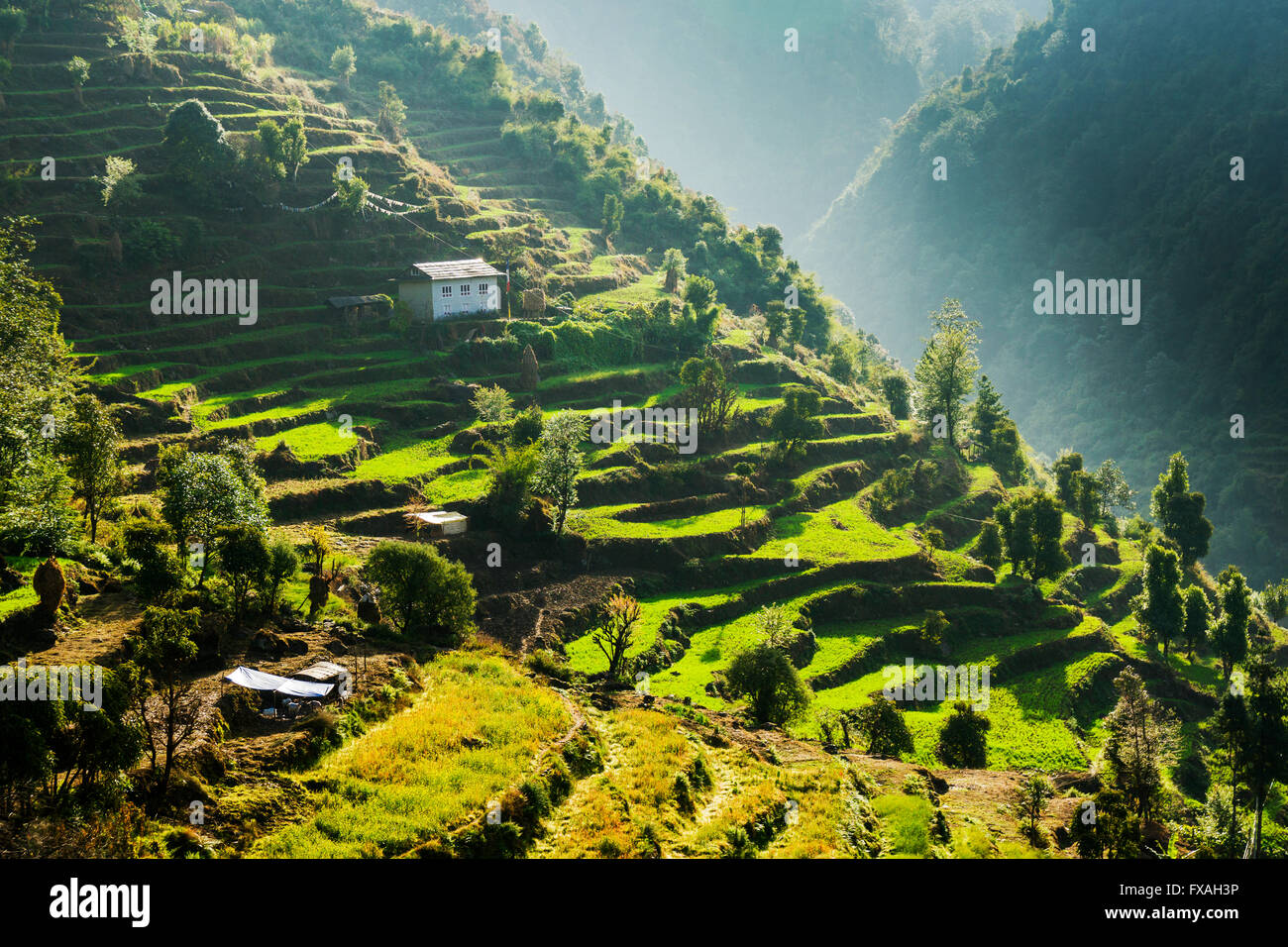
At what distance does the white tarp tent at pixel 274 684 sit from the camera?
79.1 feet

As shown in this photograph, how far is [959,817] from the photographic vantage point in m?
A: 28.8

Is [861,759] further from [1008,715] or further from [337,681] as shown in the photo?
[337,681]

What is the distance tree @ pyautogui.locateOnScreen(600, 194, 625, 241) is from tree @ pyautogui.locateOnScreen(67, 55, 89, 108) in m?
54.7

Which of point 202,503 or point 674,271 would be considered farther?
point 674,271

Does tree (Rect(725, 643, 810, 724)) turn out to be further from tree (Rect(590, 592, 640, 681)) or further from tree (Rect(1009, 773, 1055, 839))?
tree (Rect(1009, 773, 1055, 839))

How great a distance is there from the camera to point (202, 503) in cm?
3216

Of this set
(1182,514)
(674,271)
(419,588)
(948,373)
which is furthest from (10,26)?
(1182,514)

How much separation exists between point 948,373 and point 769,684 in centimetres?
5661

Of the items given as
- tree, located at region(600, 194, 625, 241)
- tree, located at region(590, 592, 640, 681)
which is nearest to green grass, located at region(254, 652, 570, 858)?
tree, located at region(590, 592, 640, 681)

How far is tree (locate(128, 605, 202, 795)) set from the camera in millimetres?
19688

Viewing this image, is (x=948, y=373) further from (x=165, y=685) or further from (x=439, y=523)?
(x=165, y=685)

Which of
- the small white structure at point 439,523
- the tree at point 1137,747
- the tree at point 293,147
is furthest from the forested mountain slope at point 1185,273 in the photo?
the tree at point 293,147

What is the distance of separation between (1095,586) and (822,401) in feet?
90.7
